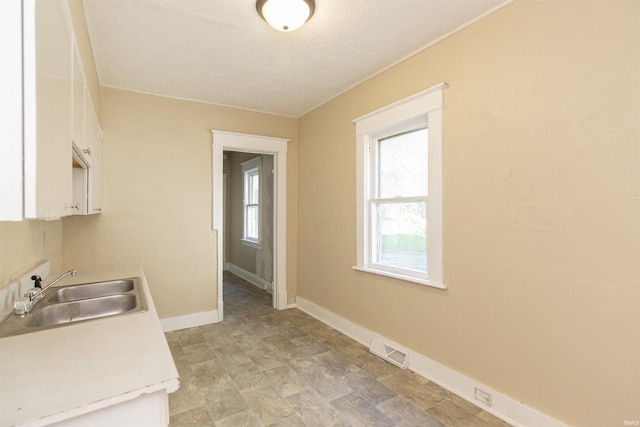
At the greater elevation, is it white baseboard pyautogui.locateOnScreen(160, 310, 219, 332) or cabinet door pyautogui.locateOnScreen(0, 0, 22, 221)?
cabinet door pyautogui.locateOnScreen(0, 0, 22, 221)

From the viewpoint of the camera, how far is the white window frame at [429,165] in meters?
2.32

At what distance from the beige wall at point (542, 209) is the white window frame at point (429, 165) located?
0.22 ft

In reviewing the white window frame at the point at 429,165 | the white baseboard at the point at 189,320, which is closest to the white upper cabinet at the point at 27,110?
the white window frame at the point at 429,165

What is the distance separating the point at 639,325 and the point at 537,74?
1.40 m

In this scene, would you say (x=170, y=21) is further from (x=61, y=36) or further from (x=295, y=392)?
(x=295, y=392)

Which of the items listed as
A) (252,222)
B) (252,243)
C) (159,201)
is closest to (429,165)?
(159,201)

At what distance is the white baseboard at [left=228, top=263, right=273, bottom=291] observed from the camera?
5.17 meters

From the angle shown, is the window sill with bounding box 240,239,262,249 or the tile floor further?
the window sill with bounding box 240,239,262,249

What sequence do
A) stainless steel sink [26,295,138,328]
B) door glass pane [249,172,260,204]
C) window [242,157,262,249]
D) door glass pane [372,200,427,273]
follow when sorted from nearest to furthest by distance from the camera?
stainless steel sink [26,295,138,328] → door glass pane [372,200,427,273] → window [242,157,262,249] → door glass pane [249,172,260,204]

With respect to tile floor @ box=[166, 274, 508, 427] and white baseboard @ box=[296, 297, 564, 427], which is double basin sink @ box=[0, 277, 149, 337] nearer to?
tile floor @ box=[166, 274, 508, 427]

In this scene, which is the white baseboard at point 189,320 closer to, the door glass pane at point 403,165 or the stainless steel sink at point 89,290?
the stainless steel sink at point 89,290

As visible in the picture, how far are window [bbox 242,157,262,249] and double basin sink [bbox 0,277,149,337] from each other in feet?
10.6

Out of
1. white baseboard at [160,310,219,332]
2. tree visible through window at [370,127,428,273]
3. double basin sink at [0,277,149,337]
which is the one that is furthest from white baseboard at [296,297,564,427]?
double basin sink at [0,277,149,337]

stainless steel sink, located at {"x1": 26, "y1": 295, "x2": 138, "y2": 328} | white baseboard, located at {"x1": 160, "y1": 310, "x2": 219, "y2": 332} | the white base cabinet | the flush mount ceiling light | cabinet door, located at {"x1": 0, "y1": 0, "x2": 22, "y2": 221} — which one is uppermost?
the flush mount ceiling light
